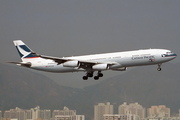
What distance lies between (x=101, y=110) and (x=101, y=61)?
4910 centimetres

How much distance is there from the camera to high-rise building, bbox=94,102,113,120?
9844cm

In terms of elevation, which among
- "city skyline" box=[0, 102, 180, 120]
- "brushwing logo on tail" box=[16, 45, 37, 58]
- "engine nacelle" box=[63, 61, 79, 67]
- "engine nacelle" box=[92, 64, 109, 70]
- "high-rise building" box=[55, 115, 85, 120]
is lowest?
"high-rise building" box=[55, 115, 85, 120]

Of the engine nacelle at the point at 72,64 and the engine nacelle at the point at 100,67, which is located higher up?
the engine nacelle at the point at 72,64

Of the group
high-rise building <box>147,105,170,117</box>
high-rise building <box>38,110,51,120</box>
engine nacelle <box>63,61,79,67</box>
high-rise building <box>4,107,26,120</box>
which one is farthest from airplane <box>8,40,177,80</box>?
high-rise building <box>147,105,170,117</box>

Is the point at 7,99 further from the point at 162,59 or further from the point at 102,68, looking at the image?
the point at 162,59

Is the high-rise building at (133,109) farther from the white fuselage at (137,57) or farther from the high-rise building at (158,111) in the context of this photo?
the white fuselage at (137,57)

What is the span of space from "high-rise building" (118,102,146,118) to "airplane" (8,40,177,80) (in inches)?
1944

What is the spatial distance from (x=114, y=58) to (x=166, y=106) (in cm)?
7124

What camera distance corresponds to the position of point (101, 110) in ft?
331

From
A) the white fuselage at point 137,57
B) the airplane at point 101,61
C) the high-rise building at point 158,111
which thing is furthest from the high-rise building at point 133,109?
the white fuselage at point 137,57

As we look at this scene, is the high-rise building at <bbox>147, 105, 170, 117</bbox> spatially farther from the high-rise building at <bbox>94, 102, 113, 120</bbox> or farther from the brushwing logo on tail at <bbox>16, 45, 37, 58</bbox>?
the brushwing logo on tail at <bbox>16, 45, 37, 58</bbox>

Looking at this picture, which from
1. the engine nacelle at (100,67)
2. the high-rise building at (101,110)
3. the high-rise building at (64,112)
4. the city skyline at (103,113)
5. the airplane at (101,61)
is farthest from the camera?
the high-rise building at (101,110)

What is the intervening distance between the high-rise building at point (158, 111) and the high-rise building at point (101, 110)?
1328cm

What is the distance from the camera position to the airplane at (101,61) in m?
51.7
